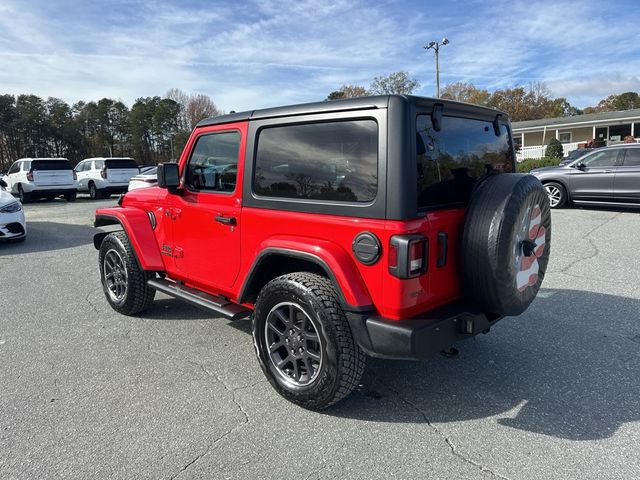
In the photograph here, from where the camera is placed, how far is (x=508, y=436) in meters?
2.60

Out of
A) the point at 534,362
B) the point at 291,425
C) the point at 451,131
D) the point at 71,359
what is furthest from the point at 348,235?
the point at 71,359

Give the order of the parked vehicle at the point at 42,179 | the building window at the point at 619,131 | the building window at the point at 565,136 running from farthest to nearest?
the building window at the point at 565,136
the building window at the point at 619,131
the parked vehicle at the point at 42,179

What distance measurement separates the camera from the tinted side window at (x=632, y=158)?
10.3m

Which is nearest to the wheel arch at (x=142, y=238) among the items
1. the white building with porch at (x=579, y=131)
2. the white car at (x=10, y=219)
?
the white car at (x=10, y=219)

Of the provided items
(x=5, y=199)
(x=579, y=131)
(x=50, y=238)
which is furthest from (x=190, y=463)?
(x=579, y=131)

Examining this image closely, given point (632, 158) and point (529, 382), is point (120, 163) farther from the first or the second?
point (529, 382)

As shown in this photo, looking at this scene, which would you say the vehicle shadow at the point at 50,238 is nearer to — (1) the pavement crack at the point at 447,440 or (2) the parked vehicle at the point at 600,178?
(1) the pavement crack at the point at 447,440

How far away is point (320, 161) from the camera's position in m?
2.89

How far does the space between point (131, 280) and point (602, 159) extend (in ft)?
35.9

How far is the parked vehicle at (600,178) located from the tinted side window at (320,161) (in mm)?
9080

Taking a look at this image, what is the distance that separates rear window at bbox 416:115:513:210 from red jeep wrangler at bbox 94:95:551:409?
0.04ft

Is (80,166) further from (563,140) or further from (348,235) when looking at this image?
(563,140)

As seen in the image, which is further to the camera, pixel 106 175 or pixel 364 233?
pixel 106 175

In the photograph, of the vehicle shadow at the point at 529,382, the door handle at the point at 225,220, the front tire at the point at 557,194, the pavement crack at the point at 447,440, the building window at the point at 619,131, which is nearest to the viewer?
the pavement crack at the point at 447,440
